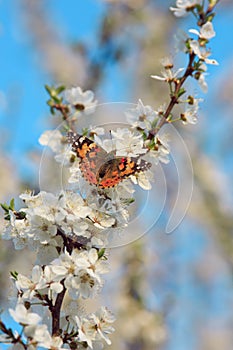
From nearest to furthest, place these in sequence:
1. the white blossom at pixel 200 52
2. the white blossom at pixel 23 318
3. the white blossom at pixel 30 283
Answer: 1. the white blossom at pixel 23 318
2. the white blossom at pixel 30 283
3. the white blossom at pixel 200 52

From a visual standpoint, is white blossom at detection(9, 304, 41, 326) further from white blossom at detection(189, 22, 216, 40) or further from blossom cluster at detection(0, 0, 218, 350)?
white blossom at detection(189, 22, 216, 40)

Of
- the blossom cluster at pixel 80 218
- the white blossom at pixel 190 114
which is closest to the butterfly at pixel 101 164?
the blossom cluster at pixel 80 218

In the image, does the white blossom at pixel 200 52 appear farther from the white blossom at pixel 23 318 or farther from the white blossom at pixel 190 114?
the white blossom at pixel 23 318

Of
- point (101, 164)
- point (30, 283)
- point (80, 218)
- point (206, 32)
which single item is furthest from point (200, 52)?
point (30, 283)

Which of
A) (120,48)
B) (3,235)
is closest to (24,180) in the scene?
(120,48)

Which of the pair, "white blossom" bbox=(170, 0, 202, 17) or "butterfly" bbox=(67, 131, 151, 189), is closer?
"butterfly" bbox=(67, 131, 151, 189)

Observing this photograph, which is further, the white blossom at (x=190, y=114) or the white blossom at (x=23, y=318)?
the white blossom at (x=190, y=114)

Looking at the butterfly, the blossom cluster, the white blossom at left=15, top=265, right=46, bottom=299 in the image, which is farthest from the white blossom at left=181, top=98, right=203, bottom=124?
the white blossom at left=15, top=265, right=46, bottom=299

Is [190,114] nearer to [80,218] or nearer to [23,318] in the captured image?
[80,218]

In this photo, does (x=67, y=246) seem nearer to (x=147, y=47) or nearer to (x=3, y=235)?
(x=3, y=235)
